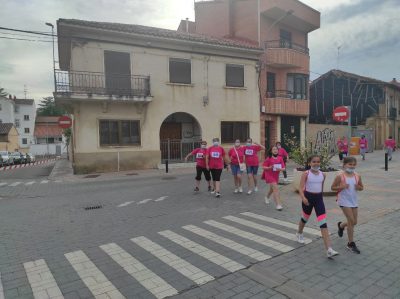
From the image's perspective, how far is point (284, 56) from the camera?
1967 centimetres

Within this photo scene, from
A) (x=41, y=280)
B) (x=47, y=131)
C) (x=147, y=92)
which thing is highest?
(x=147, y=92)

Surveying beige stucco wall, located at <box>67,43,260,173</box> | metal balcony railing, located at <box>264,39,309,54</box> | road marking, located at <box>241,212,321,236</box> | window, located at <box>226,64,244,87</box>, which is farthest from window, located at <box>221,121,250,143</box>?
road marking, located at <box>241,212,321,236</box>

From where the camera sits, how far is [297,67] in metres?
20.6

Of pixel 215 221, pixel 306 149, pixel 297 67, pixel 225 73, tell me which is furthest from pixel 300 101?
pixel 215 221

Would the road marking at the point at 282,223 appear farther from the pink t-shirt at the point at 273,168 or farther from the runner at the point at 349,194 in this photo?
the pink t-shirt at the point at 273,168

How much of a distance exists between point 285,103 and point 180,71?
7.75m

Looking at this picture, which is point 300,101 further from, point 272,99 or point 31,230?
point 31,230

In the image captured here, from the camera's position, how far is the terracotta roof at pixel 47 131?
61.6m

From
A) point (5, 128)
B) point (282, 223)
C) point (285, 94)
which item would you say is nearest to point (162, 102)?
point (285, 94)

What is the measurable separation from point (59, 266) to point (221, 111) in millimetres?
14967

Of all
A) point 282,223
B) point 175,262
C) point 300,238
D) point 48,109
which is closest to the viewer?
point 175,262

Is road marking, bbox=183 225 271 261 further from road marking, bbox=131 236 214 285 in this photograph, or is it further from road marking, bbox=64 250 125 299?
road marking, bbox=64 250 125 299

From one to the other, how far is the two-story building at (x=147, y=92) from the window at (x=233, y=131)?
63mm

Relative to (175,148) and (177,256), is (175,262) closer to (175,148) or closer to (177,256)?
(177,256)
